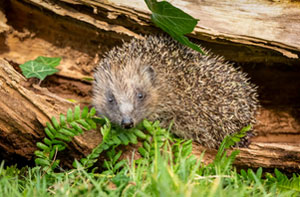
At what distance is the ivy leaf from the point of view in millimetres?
3992

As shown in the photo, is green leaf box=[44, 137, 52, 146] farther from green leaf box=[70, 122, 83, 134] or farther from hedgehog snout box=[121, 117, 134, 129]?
hedgehog snout box=[121, 117, 134, 129]

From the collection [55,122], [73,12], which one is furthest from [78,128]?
[73,12]

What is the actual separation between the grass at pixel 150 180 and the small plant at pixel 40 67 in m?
1.18

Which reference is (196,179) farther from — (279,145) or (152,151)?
(279,145)

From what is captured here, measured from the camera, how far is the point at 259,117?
5996 mm

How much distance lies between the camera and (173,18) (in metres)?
4.10

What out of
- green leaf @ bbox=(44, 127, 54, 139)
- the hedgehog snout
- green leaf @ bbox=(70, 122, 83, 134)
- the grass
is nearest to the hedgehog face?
the hedgehog snout

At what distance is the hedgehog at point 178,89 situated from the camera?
15.5ft

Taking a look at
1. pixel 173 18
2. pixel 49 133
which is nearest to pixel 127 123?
pixel 49 133

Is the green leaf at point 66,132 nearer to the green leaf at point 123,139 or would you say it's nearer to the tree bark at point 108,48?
the tree bark at point 108,48

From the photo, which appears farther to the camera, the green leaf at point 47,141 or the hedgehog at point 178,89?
the hedgehog at point 178,89

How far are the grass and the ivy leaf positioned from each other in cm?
113

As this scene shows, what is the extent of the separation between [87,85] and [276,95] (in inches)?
123

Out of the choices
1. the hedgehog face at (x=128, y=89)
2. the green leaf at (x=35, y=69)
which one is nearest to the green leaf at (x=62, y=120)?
the hedgehog face at (x=128, y=89)
